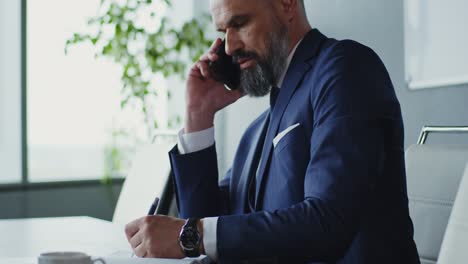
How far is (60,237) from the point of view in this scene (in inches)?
70.7

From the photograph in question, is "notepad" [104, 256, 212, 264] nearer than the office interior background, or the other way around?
"notepad" [104, 256, 212, 264]

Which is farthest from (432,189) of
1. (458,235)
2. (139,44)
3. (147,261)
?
(139,44)

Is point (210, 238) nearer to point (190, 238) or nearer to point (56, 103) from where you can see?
point (190, 238)

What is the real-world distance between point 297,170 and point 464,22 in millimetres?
1350

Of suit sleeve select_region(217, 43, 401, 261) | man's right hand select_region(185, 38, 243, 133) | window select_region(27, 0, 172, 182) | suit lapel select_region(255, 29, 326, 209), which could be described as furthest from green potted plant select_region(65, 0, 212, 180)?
suit sleeve select_region(217, 43, 401, 261)

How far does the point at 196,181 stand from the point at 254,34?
40 cm

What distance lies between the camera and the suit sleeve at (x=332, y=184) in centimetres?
116

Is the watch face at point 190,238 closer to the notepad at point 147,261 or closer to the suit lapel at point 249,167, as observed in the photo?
the notepad at point 147,261

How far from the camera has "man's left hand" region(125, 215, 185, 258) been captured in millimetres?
1181

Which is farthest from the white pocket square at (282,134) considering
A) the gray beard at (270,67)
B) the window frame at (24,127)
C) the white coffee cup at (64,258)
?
the window frame at (24,127)

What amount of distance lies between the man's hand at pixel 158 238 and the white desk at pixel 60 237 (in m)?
0.29

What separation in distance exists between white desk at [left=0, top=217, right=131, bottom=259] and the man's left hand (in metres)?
0.29

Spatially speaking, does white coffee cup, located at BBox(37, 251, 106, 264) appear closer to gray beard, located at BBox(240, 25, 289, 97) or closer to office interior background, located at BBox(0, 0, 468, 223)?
gray beard, located at BBox(240, 25, 289, 97)

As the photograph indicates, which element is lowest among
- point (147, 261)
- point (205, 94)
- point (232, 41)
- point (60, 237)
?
point (60, 237)
